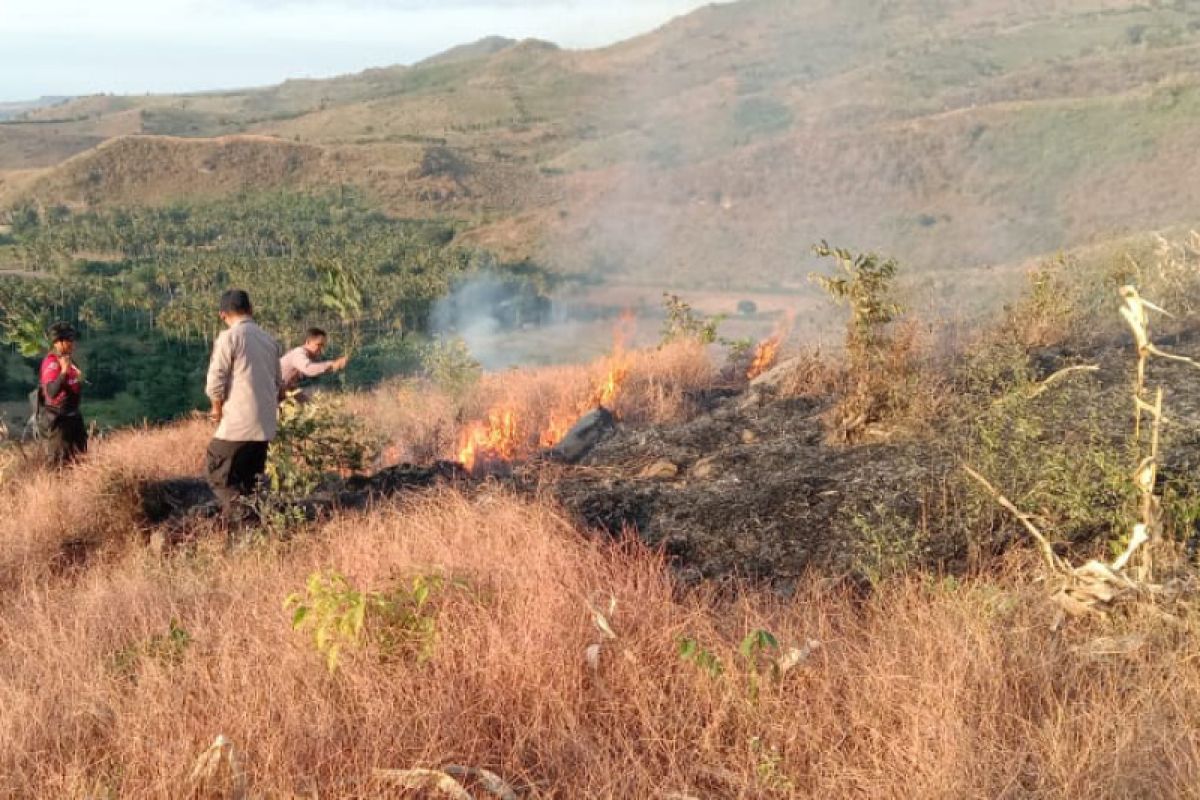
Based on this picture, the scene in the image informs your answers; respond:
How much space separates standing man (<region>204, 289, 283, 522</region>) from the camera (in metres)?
5.26

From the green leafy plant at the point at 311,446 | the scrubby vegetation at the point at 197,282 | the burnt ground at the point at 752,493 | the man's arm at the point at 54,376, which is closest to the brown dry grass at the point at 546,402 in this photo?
the green leafy plant at the point at 311,446

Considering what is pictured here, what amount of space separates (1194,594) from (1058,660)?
65cm

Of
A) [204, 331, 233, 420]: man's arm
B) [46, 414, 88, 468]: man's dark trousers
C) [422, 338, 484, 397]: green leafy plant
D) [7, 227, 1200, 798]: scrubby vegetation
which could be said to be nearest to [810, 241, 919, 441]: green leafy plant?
[7, 227, 1200, 798]: scrubby vegetation

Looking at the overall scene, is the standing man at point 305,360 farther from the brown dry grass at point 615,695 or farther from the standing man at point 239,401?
the brown dry grass at point 615,695

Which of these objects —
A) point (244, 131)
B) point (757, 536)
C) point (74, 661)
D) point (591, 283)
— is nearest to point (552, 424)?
point (757, 536)

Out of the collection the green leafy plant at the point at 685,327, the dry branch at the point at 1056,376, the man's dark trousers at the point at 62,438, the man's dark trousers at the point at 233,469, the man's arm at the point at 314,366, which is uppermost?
the dry branch at the point at 1056,376

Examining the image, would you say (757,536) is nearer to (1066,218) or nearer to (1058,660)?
(1058,660)

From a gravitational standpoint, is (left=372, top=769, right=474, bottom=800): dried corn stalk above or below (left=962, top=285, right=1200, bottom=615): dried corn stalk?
below

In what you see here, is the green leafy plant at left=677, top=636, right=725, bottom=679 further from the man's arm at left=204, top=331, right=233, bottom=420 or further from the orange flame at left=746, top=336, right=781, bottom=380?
the orange flame at left=746, top=336, right=781, bottom=380

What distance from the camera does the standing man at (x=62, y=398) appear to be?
6996 mm

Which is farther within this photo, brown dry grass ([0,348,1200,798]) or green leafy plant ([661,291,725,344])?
green leafy plant ([661,291,725,344])

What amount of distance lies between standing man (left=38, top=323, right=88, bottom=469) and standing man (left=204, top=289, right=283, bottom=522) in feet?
7.50

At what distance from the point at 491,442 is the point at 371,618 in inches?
233

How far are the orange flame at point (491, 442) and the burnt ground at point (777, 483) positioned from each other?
53.0 inches
